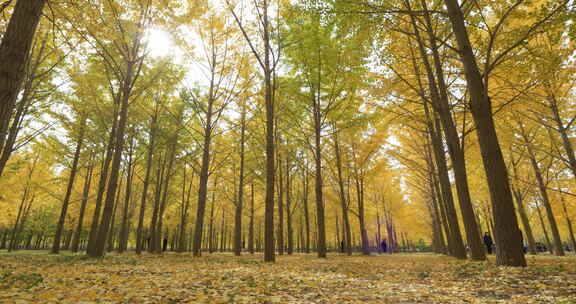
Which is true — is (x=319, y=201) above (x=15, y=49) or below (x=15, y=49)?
below

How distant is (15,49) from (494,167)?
27.3 ft

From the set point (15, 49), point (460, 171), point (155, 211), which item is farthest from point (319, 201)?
point (15, 49)

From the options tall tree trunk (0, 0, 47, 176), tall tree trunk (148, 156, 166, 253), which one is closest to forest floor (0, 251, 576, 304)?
tall tree trunk (0, 0, 47, 176)

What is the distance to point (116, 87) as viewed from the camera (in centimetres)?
1533

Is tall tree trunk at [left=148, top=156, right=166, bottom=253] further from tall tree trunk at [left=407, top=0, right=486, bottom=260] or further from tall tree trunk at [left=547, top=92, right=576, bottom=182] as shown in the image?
tall tree trunk at [left=547, top=92, right=576, bottom=182]

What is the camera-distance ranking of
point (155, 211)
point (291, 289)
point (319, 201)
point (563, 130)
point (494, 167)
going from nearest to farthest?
point (291, 289), point (494, 167), point (563, 130), point (319, 201), point (155, 211)

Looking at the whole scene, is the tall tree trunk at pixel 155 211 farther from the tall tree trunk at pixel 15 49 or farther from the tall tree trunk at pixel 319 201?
the tall tree trunk at pixel 15 49

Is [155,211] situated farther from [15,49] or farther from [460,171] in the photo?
[460,171]

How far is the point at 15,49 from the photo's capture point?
3162mm

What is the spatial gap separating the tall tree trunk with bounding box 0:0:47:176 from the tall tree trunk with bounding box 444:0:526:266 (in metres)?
7.90

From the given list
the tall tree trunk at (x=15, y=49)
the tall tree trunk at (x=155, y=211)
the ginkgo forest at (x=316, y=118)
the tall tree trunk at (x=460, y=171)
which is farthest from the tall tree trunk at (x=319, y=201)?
the tall tree trunk at (x=15, y=49)

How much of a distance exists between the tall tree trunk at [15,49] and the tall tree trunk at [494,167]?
25.9ft

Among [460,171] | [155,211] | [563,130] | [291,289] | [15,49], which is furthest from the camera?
[155,211]

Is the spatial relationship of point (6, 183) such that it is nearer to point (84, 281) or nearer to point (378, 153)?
point (84, 281)
